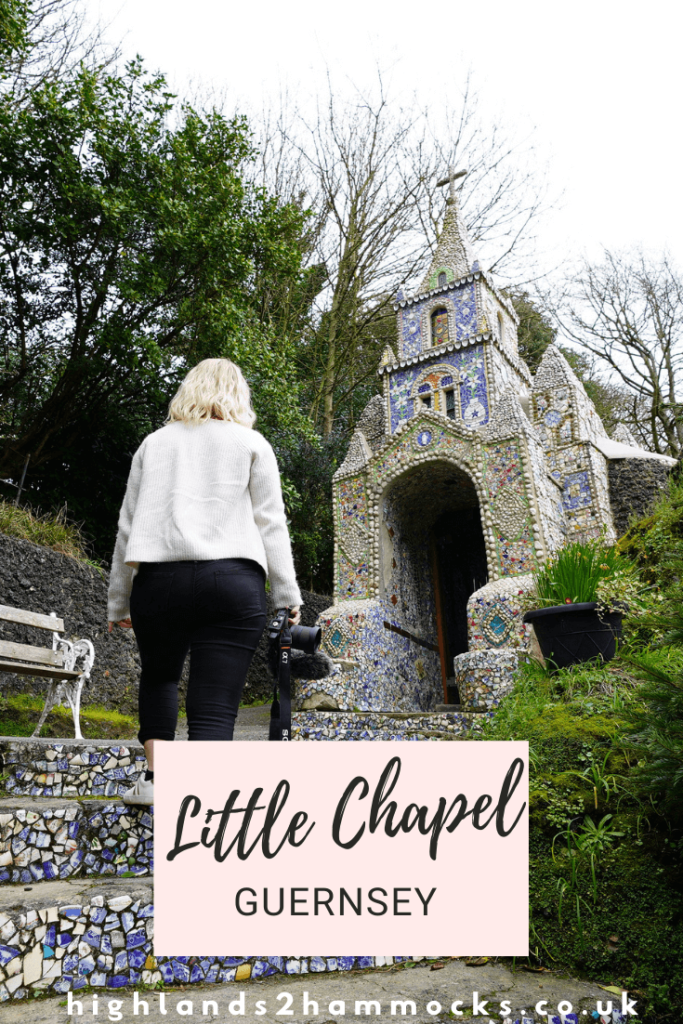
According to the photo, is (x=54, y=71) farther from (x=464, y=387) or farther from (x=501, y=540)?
(x=501, y=540)

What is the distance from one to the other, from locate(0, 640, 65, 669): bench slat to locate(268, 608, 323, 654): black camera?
2.62 m

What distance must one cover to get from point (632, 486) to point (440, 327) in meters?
3.26

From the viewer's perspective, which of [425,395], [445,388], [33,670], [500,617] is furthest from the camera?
[425,395]

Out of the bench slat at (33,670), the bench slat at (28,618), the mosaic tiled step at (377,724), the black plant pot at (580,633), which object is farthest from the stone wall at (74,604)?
the black plant pot at (580,633)

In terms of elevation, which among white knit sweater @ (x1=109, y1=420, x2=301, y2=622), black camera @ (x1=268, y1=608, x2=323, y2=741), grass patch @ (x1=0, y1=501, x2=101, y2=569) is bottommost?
black camera @ (x1=268, y1=608, x2=323, y2=741)

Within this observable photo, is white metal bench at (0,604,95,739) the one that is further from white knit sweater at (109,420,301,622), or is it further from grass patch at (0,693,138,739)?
white knit sweater at (109,420,301,622)

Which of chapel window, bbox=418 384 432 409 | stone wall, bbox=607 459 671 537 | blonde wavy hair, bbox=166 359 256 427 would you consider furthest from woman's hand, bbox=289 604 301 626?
stone wall, bbox=607 459 671 537

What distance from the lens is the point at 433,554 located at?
925cm

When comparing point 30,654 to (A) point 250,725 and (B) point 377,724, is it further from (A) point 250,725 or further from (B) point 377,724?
(A) point 250,725

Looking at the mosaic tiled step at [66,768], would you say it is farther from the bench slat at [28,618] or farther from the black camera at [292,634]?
the black camera at [292,634]

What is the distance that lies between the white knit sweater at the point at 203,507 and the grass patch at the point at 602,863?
4.48ft

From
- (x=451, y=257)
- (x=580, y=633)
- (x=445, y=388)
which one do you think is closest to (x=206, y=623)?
(x=580, y=633)

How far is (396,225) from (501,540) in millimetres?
9959

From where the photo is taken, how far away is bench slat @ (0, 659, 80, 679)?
163 inches
